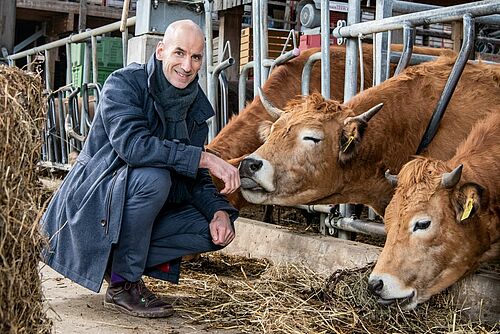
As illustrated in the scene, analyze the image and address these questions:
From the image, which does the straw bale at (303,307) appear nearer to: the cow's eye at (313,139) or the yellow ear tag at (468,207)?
the yellow ear tag at (468,207)

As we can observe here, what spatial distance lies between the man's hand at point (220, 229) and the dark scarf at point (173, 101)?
518mm

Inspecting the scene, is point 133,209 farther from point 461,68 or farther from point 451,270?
point 461,68

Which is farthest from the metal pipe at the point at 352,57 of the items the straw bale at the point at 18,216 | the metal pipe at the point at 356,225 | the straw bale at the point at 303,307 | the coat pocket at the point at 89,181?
the straw bale at the point at 18,216

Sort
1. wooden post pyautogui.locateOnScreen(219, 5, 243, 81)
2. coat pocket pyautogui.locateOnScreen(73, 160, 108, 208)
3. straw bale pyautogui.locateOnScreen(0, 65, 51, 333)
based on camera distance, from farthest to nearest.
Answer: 1. wooden post pyautogui.locateOnScreen(219, 5, 243, 81)
2. coat pocket pyautogui.locateOnScreen(73, 160, 108, 208)
3. straw bale pyautogui.locateOnScreen(0, 65, 51, 333)

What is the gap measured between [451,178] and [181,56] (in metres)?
1.69

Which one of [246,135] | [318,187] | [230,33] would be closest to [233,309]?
[318,187]

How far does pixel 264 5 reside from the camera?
289 inches

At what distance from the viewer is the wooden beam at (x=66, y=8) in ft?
53.8

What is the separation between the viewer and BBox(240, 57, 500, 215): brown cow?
5.45 meters

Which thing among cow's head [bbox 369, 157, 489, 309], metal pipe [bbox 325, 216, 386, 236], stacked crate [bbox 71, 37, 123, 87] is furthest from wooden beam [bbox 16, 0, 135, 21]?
cow's head [bbox 369, 157, 489, 309]

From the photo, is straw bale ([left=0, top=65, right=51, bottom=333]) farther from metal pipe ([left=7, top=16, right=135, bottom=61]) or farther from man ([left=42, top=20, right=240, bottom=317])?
metal pipe ([left=7, top=16, right=135, bottom=61])

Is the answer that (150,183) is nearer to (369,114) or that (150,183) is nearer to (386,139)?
(369,114)

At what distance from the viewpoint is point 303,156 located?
546 centimetres

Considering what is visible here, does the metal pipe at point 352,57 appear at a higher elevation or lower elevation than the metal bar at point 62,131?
higher
